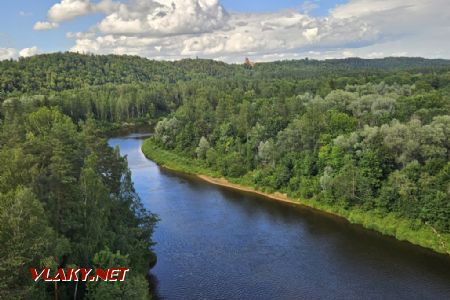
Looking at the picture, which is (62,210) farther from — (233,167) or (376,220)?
(233,167)

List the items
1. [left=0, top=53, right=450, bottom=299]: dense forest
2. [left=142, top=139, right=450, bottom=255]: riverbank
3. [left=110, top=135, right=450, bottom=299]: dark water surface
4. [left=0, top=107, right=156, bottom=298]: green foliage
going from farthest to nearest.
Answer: [left=142, top=139, right=450, bottom=255]: riverbank → [left=110, top=135, right=450, bottom=299]: dark water surface → [left=0, top=53, right=450, bottom=299]: dense forest → [left=0, top=107, right=156, bottom=298]: green foliage

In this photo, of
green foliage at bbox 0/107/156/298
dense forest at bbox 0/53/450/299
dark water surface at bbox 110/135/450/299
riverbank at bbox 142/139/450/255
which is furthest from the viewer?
riverbank at bbox 142/139/450/255

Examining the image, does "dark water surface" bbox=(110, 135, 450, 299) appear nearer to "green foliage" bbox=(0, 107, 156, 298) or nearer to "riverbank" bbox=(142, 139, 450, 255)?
"riverbank" bbox=(142, 139, 450, 255)

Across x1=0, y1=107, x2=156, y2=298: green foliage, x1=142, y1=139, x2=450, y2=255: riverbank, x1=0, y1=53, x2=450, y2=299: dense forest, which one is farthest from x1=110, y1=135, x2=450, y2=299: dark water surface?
x1=0, y1=107, x2=156, y2=298: green foliage

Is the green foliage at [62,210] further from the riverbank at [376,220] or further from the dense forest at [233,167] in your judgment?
the riverbank at [376,220]

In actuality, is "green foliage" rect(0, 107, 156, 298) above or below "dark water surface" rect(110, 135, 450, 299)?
above
